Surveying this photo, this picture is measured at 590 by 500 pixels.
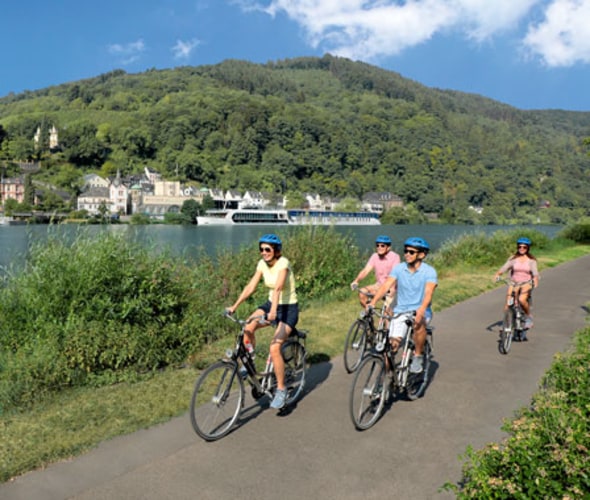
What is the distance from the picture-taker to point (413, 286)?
5.80 m

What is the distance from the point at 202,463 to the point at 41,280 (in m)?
4.82

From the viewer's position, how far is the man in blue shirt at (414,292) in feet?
18.4

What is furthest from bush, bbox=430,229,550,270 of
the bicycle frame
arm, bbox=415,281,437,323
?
the bicycle frame

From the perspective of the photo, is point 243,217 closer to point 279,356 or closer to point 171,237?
point 171,237

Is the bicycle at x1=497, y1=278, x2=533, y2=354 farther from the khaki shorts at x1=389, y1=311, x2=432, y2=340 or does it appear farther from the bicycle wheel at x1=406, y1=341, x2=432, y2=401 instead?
the khaki shorts at x1=389, y1=311, x2=432, y2=340

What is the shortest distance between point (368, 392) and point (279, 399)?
902 mm

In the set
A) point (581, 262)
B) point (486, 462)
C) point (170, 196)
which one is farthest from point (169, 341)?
point (170, 196)

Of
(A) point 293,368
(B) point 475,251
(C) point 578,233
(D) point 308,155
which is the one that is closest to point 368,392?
(A) point 293,368

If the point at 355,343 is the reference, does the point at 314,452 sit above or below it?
below

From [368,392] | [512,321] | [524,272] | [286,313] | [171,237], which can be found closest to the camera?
[368,392]

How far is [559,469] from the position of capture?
2.96m

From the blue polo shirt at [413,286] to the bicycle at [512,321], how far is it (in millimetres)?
2967

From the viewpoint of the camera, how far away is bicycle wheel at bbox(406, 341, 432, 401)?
5.84m

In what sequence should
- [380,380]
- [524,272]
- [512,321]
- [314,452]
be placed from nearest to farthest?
[314,452] → [380,380] → [512,321] → [524,272]
